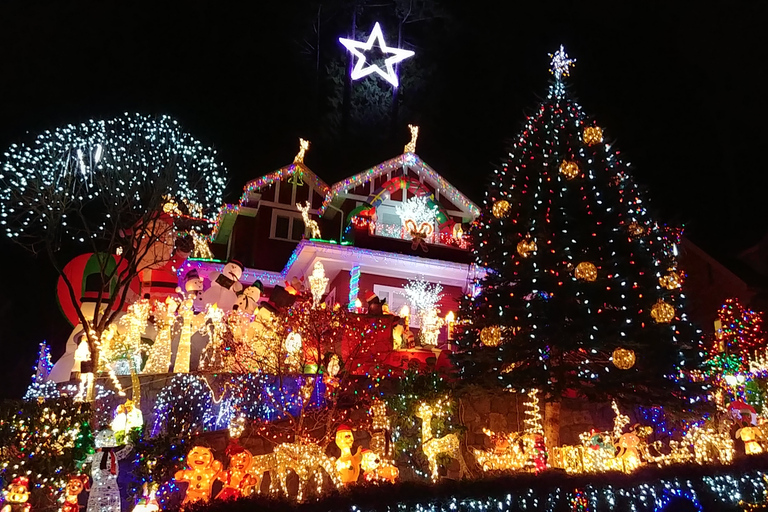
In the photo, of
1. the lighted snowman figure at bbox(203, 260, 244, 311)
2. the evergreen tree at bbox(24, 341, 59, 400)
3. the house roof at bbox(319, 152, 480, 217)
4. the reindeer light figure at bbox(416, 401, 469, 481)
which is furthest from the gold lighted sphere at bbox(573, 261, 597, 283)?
the house roof at bbox(319, 152, 480, 217)

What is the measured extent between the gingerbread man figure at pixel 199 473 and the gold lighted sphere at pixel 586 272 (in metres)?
7.51

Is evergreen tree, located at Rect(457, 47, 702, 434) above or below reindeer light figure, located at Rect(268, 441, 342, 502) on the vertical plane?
above

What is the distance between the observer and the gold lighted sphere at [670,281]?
440 inches

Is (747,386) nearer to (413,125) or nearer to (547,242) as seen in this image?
(547,242)

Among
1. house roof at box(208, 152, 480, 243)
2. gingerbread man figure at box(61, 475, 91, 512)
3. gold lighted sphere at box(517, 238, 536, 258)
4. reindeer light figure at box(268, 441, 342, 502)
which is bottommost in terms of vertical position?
gingerbread man figure at box(61, 475, 91, 512)

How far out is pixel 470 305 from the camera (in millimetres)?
11914

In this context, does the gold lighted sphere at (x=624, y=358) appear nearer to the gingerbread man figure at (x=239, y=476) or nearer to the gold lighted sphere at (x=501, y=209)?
the gold lighted sphere at (x=501, y=209)

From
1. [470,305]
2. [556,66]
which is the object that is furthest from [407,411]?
[556,66]

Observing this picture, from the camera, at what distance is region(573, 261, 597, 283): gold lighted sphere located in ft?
35.8

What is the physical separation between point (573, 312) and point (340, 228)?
44.4ft

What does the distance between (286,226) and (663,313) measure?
17264 mm

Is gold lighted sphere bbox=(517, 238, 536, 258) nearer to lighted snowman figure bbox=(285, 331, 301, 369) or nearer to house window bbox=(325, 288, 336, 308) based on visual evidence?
lighted snowman figure bbox=(285, 331, 301, 369)

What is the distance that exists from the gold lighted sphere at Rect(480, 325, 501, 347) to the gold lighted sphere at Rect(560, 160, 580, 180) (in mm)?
3586

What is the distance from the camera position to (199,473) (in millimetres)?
9469
